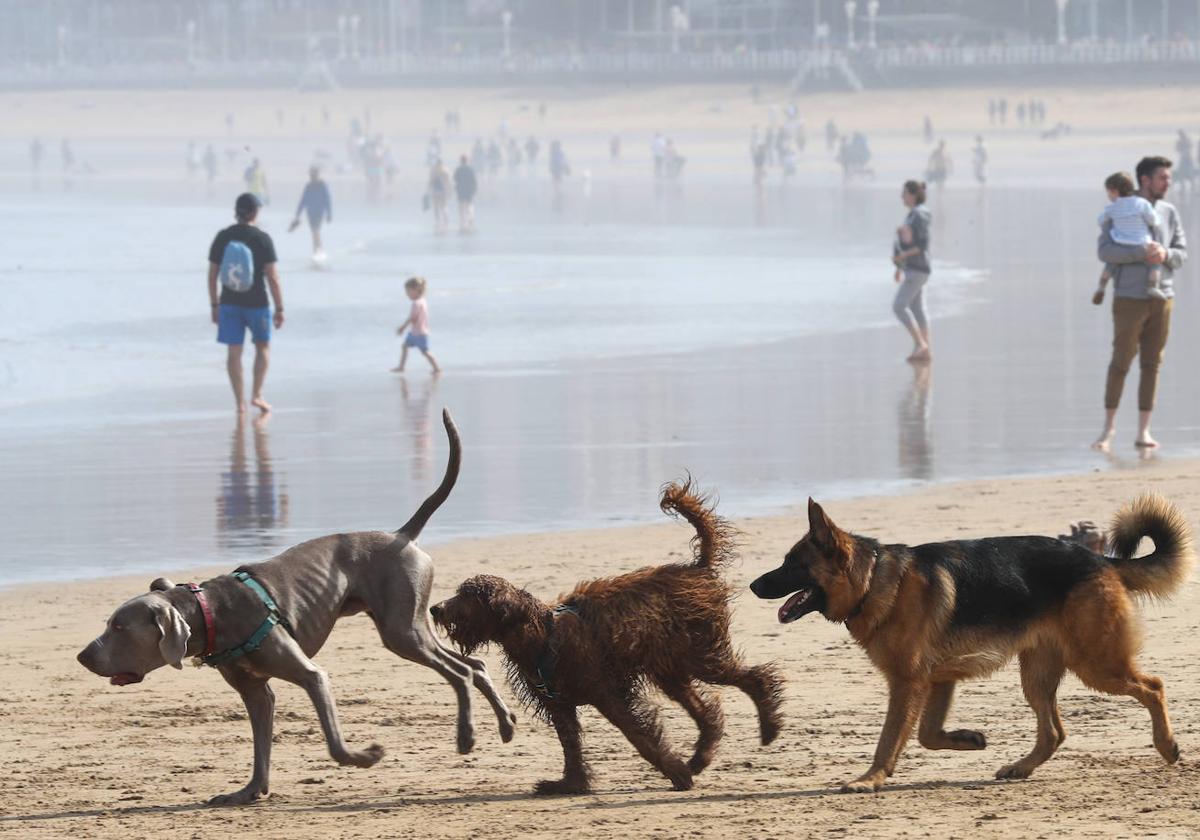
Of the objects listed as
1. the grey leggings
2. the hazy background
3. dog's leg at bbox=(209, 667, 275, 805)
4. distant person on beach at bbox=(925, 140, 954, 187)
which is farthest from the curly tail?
distant person on beach at bbox=(925, 140, 954, 187)

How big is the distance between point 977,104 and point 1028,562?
97.1m

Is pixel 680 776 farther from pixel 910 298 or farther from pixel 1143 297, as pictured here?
pixel 910 298

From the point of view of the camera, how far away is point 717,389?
16.6 metres

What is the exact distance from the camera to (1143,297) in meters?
12.6

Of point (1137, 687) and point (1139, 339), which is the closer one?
point (1137, 687)

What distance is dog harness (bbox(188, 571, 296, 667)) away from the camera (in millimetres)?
5789

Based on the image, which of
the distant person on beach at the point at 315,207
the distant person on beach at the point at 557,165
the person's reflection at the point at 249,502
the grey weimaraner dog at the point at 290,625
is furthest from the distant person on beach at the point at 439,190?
the grey weimaraner dog at the point at 290,625

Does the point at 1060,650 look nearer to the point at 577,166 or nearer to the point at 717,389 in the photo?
the point at 717,389

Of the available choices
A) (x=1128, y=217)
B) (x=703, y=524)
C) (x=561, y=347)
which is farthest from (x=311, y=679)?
(x=561, y=347)

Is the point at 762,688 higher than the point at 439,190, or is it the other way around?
the point at 439,190

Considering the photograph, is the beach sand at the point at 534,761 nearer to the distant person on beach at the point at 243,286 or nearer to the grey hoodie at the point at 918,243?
the distant person on beach at the point at 243,286

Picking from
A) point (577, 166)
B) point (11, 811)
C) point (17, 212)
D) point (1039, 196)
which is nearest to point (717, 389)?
point (11, 811)

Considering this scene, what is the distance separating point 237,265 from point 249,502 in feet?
A: 11.9

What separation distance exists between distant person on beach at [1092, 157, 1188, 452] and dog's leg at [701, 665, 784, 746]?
667 centimetres
